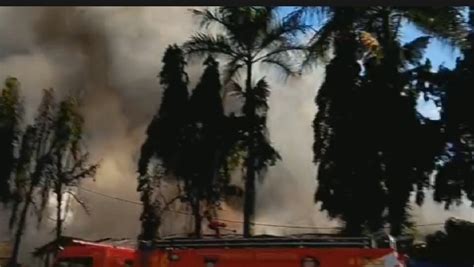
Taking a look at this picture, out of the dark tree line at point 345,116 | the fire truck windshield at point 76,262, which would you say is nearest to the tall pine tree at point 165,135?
the dark tree line at point 345,116

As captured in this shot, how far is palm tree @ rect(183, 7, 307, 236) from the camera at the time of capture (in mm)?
7219

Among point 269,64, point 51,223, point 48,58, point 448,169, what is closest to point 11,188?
point 51,223

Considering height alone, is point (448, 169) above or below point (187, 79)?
below

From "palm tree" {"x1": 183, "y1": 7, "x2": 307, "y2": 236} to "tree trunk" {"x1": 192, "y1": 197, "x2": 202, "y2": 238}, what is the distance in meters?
0.41

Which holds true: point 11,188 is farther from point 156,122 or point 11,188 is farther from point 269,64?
point 269,64

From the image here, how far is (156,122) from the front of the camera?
7332 millimetres

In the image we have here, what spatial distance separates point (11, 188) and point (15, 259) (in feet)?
2.04

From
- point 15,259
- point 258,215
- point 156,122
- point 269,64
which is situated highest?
point 269,64

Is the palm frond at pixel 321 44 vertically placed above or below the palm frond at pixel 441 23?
below

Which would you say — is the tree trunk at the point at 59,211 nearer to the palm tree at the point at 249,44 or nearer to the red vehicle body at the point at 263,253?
the red vehicle body at the point at 263,253

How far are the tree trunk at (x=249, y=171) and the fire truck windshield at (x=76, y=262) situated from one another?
4.71 feet

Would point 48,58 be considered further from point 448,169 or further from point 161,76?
point 448,169

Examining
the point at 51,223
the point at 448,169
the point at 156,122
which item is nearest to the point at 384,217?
the point at 448,169

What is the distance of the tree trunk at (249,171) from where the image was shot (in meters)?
7.24
